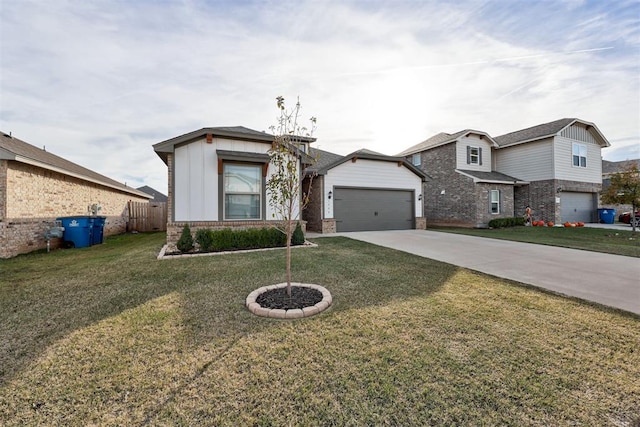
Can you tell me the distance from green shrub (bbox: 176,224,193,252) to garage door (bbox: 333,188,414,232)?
7.01 m

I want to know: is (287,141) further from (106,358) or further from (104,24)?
(104,24)

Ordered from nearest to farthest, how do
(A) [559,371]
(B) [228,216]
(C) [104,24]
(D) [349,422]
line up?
(D) [349,422] → (A) [559,371] → (C) [104,24] → (B) [228,216]

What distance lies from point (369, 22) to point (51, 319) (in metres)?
9.19

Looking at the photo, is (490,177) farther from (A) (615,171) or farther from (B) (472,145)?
(A) (615,171)

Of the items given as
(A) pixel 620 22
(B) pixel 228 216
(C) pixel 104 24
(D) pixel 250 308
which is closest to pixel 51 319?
(D) pixel 250 308

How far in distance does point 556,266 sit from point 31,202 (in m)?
14.9

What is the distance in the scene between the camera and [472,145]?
1777 centimetres

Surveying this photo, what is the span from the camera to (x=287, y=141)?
13.2 feet

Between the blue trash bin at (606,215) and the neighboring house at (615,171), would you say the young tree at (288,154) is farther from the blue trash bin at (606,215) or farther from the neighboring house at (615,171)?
the blue trash bin at (606,215)

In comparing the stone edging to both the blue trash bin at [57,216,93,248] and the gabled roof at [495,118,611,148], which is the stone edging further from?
the gabled roof at [495,118,611,148]

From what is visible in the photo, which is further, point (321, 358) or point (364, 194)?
point (364, 194)

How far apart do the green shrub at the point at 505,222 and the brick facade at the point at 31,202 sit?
2071 cm

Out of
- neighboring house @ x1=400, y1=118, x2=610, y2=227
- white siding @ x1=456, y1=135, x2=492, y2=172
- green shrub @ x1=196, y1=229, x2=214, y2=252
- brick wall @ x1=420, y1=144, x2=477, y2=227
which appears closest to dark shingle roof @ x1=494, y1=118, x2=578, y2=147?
neighboring house @ x1=400, y1=118, x2=610, y2=227

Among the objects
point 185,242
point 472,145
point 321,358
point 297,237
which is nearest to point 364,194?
point 297,237
